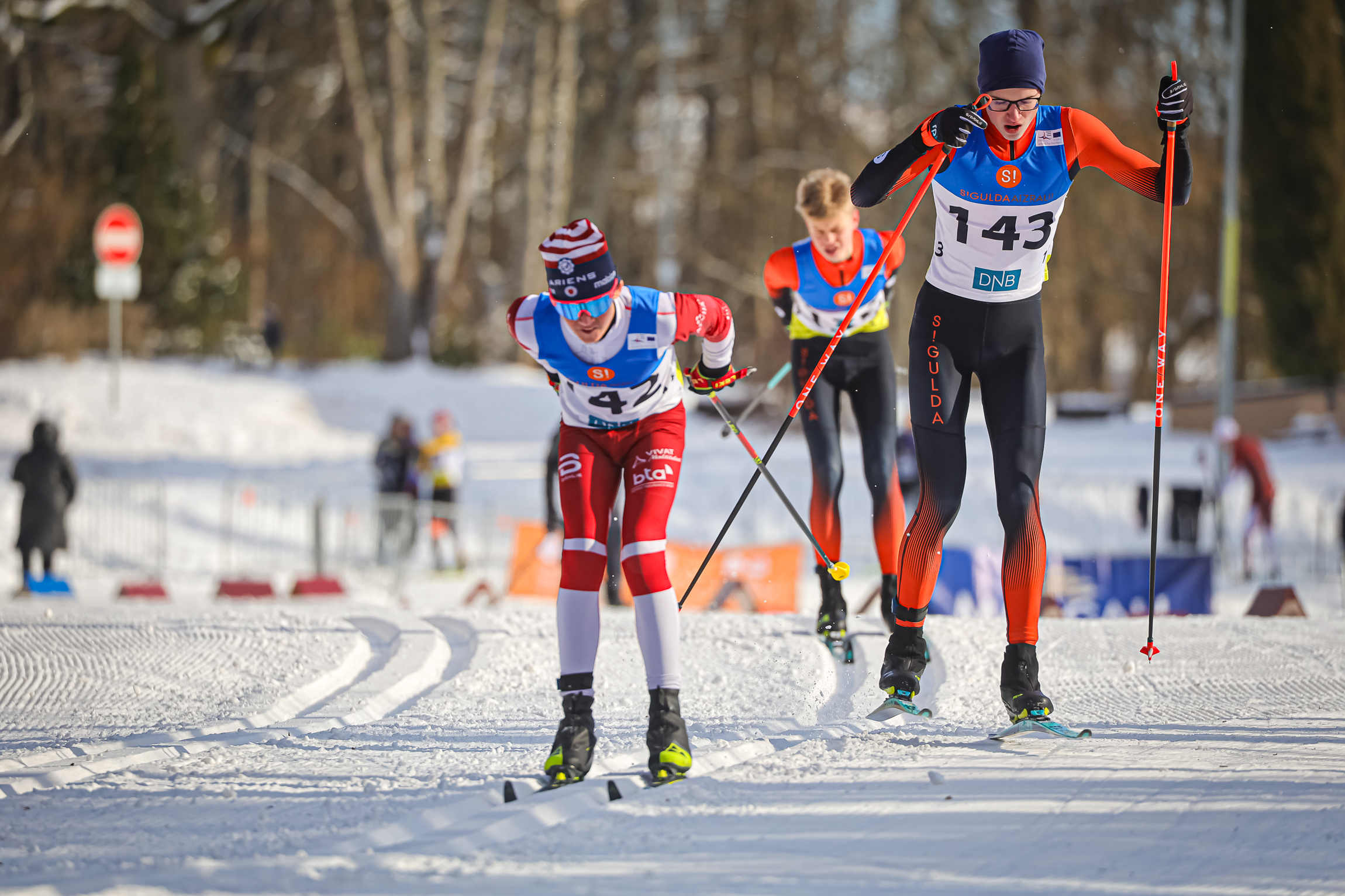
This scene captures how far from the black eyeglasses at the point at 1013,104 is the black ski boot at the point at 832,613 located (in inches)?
97.9

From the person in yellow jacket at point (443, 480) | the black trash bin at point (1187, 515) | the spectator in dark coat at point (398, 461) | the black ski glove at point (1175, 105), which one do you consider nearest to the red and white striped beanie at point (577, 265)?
the black ski glove at point (1175, 105)

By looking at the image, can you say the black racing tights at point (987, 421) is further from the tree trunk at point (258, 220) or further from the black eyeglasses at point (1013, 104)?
the tree trunk at point (258, 220)

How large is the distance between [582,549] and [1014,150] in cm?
208

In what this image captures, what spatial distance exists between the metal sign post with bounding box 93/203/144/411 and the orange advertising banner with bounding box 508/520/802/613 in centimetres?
989

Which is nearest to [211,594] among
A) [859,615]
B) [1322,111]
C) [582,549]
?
[859,615]

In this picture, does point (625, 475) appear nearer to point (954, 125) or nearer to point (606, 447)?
point (606, 447)

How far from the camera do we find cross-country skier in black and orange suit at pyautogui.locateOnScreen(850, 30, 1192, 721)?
4.67m

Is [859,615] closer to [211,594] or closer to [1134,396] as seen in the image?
[211,594]

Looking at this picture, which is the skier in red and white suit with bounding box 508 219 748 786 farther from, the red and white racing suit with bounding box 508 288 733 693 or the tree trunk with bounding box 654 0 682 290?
the tree trunk with bounding box 654 0 682 290

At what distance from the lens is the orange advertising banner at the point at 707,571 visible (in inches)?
445

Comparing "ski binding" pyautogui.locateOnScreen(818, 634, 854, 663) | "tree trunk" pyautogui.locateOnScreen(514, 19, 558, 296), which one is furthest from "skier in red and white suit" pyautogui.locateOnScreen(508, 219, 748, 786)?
"tree trunk" pyautogui.locateOnScreen(514, 19, 558, 296)

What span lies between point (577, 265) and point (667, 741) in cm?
154

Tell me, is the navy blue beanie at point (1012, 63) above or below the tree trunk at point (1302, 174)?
below

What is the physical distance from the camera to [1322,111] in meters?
26.3
